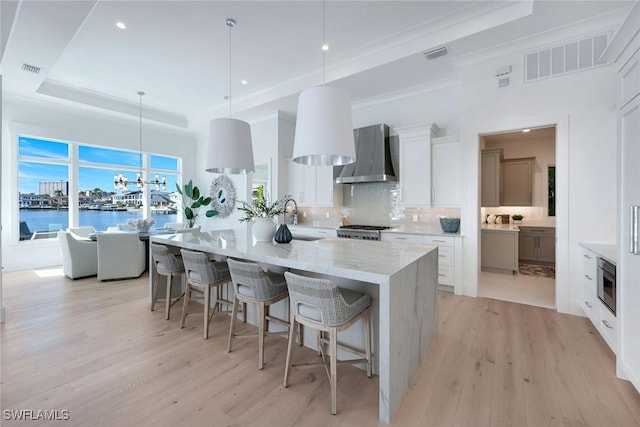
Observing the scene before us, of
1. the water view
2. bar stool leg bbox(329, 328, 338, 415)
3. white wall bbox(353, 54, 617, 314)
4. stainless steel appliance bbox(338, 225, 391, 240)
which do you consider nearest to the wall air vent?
white wall bbox(353, 54, 617, 314)

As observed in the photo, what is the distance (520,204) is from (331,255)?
19.0 feet

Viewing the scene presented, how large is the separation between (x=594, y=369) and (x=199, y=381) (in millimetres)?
3024

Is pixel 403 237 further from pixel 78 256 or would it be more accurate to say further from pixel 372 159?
pixel 78 256

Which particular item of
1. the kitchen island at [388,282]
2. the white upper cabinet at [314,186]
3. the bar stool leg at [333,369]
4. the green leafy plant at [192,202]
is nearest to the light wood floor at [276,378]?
the bar stool leg at [333,369]

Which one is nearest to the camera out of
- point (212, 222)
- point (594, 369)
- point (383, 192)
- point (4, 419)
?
point (4, 419)

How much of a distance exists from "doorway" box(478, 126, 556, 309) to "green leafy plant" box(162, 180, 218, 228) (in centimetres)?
643

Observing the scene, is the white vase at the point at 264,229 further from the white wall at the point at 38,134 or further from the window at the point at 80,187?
the white wall at the point at 38,134

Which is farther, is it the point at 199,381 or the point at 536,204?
the point at 536,204

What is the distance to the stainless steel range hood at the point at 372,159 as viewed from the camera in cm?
470

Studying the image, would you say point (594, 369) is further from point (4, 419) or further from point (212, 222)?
point (212, 222)

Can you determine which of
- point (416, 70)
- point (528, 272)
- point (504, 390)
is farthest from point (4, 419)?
point (528, 272)

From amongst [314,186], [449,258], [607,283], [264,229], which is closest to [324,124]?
[264,229]

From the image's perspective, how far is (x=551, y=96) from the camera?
335 cm

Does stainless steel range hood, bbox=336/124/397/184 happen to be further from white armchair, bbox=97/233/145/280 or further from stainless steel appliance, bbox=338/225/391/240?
white armchair, bbox=97/233/145/280
